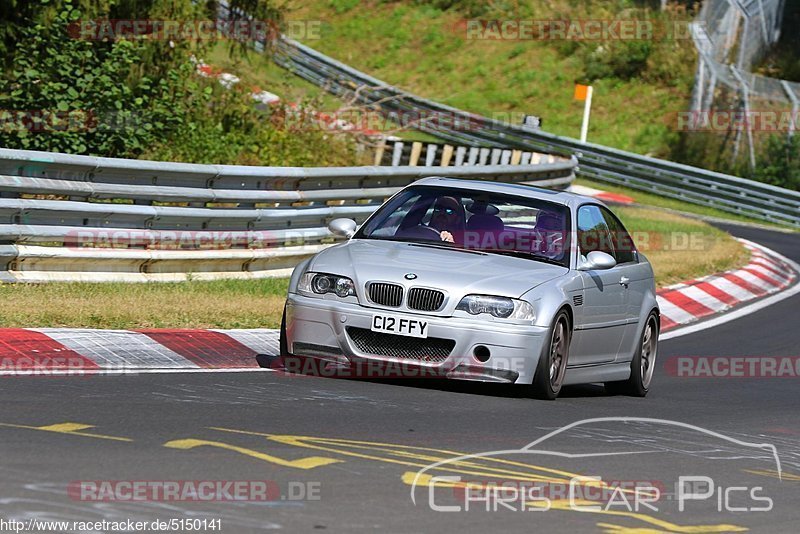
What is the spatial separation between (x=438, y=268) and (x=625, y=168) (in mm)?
26108

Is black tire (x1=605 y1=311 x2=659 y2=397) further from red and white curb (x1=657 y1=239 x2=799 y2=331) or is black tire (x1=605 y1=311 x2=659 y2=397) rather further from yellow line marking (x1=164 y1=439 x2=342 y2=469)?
yellow line marking (x1=164 y1=439 x2=342 y2=469)

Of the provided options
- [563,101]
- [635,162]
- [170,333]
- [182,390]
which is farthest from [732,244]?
[563,101]

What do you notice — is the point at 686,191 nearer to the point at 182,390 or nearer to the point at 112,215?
the point at 112,215

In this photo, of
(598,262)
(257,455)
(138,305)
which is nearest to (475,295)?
(598,262)

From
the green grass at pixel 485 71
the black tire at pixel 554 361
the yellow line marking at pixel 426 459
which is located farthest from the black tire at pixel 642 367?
the green grass at pixel 485 71

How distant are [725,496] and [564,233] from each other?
366cm

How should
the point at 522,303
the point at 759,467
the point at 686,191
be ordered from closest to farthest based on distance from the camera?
the point at 759,467 < the point at 522,303 < the point at 686,191

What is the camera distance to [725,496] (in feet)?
22.6

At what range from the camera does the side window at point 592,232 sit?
10.4 meters

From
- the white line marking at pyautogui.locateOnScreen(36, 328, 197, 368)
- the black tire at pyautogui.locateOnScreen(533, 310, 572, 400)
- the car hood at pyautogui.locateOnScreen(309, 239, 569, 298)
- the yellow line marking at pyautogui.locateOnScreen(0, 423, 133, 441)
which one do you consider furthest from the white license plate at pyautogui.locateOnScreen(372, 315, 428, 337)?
the yellow line marking at pyautogui.locateOnScreen(0, 423, 133, 441)

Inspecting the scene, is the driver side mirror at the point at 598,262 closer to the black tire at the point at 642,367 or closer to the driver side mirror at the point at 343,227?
the black tire at the point at 642,367

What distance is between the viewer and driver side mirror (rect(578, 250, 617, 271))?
992 centimetres

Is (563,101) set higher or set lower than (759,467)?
higher

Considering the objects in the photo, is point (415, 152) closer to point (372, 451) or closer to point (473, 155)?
point (473, 155)
